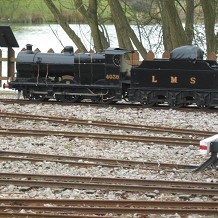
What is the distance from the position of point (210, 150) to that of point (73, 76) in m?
9.87

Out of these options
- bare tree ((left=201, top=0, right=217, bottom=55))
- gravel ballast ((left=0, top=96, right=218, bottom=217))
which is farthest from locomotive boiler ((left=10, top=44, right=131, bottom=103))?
bare tree ((left=201, top=0, right=217, bottom=55))

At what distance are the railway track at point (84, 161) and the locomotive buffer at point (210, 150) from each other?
0.29 metres

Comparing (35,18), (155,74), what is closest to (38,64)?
(155,74)

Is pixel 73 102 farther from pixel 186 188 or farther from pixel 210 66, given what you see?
pixel 186 188

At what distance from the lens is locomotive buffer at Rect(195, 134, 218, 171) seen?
382 inches

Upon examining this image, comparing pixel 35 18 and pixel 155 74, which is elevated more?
pixel 35 18

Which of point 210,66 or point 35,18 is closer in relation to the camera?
point 210,66

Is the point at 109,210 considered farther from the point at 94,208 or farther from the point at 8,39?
the point at 8,39

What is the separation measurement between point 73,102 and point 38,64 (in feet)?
5.42

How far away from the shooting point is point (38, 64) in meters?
19.4

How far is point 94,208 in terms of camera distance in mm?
7605

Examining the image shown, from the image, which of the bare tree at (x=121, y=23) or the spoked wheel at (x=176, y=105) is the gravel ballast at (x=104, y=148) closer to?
the spoked wheel at (x=176, y=105)

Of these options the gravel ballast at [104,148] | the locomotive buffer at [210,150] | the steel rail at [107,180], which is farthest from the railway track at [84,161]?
the steel rail at [107,180]

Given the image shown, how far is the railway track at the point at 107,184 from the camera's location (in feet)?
28.5
